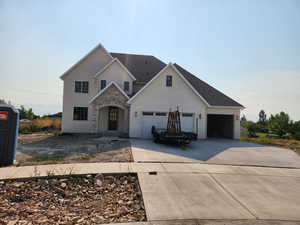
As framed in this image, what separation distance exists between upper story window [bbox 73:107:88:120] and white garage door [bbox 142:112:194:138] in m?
6.85

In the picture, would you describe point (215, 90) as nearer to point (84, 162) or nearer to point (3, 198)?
point (84, 162)

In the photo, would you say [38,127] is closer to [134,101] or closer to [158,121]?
[134,101]

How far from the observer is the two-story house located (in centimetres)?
1448

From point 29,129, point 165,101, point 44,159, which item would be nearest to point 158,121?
point 165,101

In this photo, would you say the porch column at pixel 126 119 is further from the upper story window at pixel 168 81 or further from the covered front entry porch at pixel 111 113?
the upper story window at pixel 168 81

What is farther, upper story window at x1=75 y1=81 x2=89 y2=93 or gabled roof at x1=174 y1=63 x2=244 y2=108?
upper story window at x1=75 y1=81 x2=89 y2=93

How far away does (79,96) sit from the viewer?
1703 centimetres

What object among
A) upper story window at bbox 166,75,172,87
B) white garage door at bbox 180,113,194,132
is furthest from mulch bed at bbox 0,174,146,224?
upper story window at bbox 166,75,172,87

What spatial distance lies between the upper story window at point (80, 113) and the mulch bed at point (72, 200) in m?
12.4

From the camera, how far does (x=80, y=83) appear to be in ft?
56.4

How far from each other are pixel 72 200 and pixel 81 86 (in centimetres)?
1493

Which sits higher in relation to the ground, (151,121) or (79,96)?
(79,96)

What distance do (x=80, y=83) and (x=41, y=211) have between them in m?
15.4

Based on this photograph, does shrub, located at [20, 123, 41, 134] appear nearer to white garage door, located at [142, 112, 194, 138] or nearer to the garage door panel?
white garage door, located at [142, 112, 194, 138]
